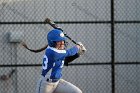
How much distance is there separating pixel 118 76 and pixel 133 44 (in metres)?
0.65

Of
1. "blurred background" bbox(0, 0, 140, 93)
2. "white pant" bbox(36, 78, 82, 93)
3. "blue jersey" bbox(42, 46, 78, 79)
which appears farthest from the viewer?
"blurred background" bbox(0, 0, 140, 93)

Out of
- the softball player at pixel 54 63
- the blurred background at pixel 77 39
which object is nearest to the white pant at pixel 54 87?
the softball player at pixel 54 63

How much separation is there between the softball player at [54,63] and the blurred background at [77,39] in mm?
2128

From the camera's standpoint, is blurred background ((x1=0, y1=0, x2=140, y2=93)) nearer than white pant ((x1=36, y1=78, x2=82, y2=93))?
No

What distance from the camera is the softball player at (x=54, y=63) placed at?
6.39 meters

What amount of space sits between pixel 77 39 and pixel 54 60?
258 cm

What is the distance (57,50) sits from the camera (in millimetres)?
6406

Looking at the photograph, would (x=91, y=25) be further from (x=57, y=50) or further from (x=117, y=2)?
(x=57, y=50)

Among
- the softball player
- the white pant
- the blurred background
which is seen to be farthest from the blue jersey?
the blurred background

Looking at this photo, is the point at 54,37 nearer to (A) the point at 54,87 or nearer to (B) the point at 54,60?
(B) the point at 54,60

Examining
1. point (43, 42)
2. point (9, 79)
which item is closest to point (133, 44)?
point (43, 42)

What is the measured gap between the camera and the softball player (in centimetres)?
639

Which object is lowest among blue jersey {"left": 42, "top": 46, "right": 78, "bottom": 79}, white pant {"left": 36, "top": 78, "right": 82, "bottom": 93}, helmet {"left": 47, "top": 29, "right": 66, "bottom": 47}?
white pant {"left": 36, "top": 78, "right": 82, "bottom": 93}

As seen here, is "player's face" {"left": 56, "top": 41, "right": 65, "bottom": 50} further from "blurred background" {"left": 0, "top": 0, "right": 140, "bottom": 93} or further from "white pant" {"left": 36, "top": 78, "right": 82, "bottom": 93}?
"blurred background" {"left": 0, "top": 0, "right": 140, "bottom": 93}
